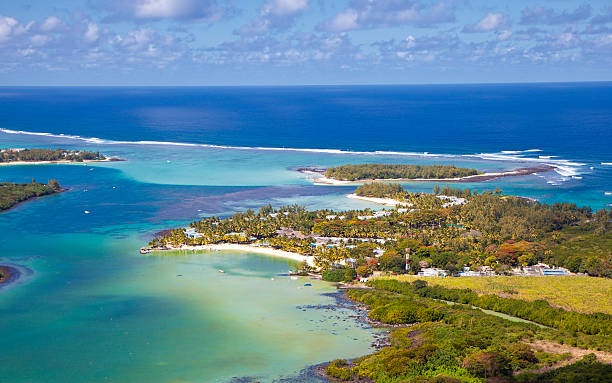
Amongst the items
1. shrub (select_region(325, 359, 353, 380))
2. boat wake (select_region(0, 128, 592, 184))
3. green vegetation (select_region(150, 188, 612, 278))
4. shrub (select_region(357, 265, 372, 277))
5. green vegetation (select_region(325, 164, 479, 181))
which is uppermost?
boat wake (select_region(0, 128, 592, 184))

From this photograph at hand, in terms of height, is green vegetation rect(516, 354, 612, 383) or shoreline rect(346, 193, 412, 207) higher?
shoreline rect(346, 193, 412, 207)

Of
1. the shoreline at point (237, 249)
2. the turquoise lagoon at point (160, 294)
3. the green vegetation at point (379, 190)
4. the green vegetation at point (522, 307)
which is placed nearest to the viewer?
the turquoise lagoon at point (160, 294)

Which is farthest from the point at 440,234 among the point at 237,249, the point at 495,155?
the point at 495,155

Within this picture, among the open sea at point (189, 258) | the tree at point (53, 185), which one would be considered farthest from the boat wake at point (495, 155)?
the tree at point (53, 185)

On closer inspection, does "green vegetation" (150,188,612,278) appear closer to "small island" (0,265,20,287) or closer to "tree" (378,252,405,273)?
"tree" (378,252,405,273)

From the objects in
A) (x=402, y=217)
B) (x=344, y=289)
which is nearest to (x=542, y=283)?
(x=344, y=289)

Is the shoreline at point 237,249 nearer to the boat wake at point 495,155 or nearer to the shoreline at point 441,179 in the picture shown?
the shoreline at point 441,179

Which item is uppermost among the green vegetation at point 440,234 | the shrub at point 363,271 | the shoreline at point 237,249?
the green vegetation at point 440,234

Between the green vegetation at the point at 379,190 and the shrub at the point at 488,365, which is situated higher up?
the green vegetation at the point at 379,190

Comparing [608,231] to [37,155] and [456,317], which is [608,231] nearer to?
[456,317]

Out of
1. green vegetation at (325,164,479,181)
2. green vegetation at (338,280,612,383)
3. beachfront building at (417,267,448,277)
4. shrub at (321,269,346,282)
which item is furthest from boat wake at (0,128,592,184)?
green vegetation at (338,280,612,383)
